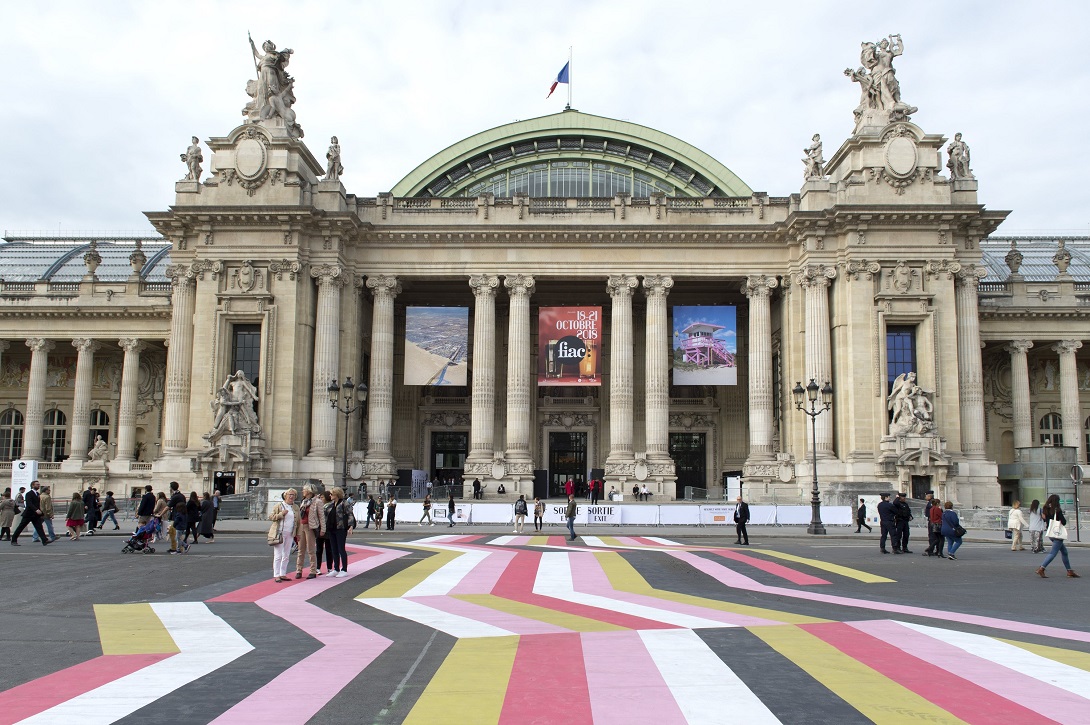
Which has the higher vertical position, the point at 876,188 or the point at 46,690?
the point at 876,188

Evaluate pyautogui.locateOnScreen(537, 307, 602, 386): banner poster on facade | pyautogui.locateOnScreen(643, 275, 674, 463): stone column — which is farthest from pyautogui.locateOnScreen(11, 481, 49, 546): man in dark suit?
pyautogui.locateOnScreen(643, 275, 674, 463): stone column

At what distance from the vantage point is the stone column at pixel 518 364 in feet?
151

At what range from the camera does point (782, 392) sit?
46.8 meters

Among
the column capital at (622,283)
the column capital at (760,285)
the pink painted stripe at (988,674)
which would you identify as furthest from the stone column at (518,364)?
the pink painted stripe at (988,674)

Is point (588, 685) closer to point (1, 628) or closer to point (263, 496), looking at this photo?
point (1, 628)

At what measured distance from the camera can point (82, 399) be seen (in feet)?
177

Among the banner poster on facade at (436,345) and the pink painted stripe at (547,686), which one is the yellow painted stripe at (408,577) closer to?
the pink painted stripe at (547,686)

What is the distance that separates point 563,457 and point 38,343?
3330 centimetres

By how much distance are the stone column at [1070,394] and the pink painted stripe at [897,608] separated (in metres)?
40.8

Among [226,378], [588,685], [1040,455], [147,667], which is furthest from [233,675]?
[226,378]

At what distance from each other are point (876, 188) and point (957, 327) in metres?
8.08

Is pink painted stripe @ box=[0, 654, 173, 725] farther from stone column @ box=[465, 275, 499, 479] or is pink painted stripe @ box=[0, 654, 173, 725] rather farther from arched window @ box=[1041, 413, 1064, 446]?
arched window @ box=[1041, 413, 1064, 446]

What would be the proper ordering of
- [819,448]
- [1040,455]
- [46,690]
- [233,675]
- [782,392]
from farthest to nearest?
[782,392] < [819,448] < [1040,455] < [233,675] < [46,690]

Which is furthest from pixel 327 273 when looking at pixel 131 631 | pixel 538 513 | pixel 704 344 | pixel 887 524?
pixel 131 631
